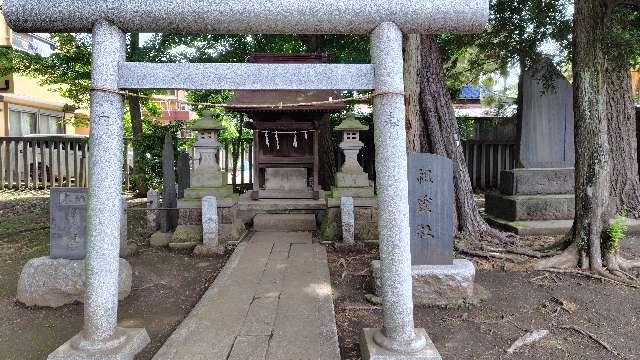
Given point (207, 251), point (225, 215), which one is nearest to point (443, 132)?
point (225, 215)

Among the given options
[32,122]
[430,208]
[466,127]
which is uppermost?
[32,122]

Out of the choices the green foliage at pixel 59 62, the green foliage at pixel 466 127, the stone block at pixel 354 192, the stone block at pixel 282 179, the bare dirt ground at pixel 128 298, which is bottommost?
Result: the bare dirt ground at pixel 128 298

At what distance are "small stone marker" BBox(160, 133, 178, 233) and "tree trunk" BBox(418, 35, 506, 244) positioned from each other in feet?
14.2

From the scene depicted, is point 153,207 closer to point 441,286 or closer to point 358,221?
point 358,221

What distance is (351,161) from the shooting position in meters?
8.18

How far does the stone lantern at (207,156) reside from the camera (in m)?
7.73

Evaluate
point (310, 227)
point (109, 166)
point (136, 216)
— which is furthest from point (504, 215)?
point (136, 216)

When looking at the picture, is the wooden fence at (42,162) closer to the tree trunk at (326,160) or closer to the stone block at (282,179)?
the stone block at (282,179)

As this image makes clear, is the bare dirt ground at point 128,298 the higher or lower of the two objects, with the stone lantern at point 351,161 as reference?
lower

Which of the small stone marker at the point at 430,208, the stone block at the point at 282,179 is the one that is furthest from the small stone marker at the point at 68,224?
the stone block at the point at 282,179

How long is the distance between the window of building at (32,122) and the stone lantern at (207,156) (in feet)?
41.2

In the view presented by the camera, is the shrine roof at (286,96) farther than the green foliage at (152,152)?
No

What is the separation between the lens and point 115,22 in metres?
2.96

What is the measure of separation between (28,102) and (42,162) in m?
6.14
